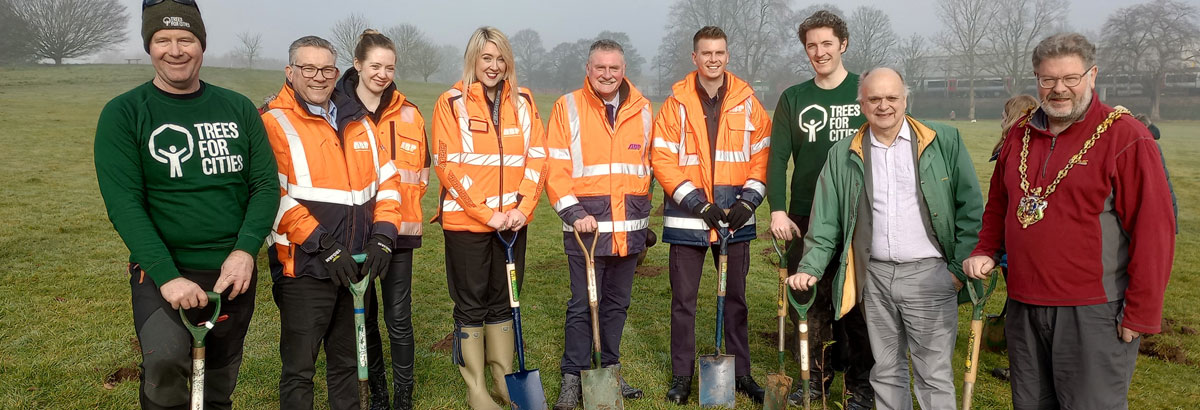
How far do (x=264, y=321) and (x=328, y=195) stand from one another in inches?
142

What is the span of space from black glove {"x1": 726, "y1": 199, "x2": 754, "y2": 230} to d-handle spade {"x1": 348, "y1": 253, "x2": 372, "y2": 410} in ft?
7.05

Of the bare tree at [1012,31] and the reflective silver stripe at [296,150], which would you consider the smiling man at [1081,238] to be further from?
the bare tree at [1012,31]

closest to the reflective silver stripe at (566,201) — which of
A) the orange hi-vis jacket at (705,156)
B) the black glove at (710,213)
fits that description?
the orange hi-vis jacket at (705,156)

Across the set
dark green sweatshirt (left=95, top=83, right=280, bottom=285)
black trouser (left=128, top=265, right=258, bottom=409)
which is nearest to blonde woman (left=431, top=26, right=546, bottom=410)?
dark green sweatshirt (left=95, top=83, right=280, bottom=285)

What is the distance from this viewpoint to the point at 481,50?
416cm

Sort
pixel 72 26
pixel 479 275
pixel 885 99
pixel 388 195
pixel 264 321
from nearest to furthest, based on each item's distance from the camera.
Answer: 1. pixel 885 99
2. pixel 388 195
3. pixel 479 275
4. pixel 264 321
5. pixel 72 26

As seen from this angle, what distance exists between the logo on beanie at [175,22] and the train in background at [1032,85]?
155ft

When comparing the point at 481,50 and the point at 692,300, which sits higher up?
the point at 481,50

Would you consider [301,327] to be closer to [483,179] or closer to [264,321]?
[483,179]

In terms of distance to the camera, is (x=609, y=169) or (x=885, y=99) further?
→ (x=609, y=169)

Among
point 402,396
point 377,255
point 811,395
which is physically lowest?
→ point 811,395

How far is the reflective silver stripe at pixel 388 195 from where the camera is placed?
385 cm

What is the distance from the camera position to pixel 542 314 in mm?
7016

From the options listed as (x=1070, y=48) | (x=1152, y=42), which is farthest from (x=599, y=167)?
(x=1152, y=42)
